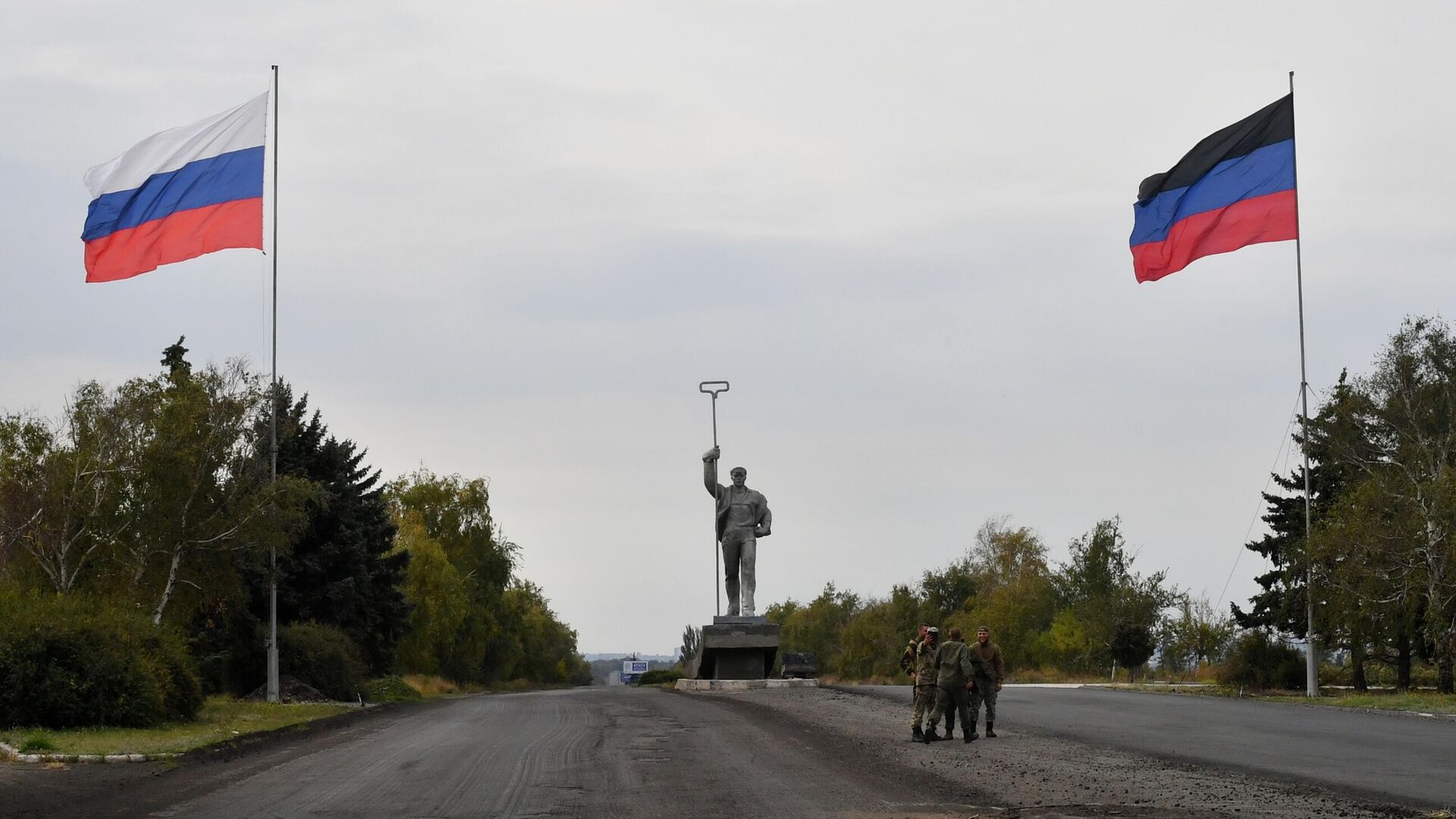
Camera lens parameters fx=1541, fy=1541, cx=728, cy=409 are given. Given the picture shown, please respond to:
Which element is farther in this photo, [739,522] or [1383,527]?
[739,522]

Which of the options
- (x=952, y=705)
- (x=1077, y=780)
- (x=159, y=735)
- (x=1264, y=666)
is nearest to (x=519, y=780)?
(x=1077, y=780)

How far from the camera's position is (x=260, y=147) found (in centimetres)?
3338

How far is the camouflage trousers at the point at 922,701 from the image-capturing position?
22.3m

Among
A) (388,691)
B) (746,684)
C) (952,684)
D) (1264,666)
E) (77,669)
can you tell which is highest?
(77,669)

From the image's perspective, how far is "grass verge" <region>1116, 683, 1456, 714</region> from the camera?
2894 cm

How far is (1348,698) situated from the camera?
3306 centimetres

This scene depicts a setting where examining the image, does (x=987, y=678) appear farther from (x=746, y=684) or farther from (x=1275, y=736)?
(x=746, y=684)

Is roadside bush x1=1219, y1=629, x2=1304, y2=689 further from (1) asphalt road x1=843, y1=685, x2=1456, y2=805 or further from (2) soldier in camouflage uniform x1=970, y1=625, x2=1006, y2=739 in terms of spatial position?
(2) soldier in camouflage uniform x1=970, y1=625, x2=1006, y2=739

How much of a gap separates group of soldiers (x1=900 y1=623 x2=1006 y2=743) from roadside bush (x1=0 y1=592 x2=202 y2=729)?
11.9 meters

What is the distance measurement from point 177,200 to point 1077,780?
23.1m

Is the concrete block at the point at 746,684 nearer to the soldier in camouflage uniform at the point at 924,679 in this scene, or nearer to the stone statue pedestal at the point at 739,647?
the stone statue pedestal at the point at 739,647

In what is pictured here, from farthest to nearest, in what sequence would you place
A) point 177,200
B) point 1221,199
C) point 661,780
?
point 1221,199 < point 177,200 < point 661,780

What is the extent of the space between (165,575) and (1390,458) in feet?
109

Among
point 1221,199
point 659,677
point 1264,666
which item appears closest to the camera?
point 1221,199
